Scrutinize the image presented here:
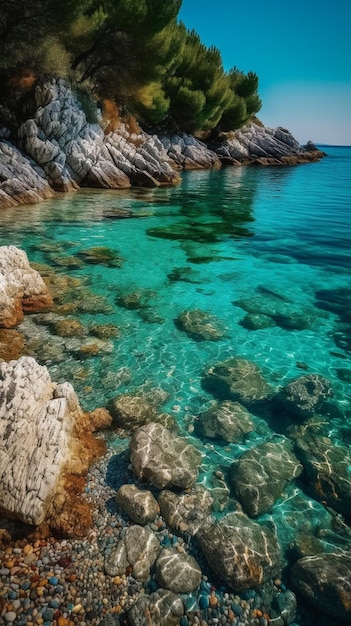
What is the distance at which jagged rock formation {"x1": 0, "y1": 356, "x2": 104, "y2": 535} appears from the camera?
13.1ft

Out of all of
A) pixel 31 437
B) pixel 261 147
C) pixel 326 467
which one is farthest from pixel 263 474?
pixel 261 147

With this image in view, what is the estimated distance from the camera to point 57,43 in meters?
25.2

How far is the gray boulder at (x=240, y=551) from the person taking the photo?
3773 mm

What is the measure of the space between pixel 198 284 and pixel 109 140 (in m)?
24.7

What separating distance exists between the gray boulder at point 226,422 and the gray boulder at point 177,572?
207 cm

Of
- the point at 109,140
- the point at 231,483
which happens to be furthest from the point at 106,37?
the point at 231,483

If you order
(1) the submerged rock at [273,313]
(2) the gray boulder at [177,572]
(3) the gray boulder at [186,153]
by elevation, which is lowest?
(2) the gray boulder at [177,572]

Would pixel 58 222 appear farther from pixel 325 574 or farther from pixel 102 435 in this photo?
pixel 325 574

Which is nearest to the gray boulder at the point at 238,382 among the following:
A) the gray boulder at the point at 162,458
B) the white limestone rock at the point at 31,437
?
the gray boulder at the point at 162,458

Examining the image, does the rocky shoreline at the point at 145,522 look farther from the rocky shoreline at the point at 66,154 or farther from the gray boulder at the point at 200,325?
the rocky shoreline at the point at 66,154

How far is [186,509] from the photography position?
14.7 feet

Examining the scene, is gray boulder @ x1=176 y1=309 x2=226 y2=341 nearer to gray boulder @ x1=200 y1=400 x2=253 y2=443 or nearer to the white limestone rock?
gray boulder @ x1=200 y1=400 x2=253 y2=443

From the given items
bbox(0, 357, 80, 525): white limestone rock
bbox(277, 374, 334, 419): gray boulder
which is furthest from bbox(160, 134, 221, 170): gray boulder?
bbox(0, 357, 80, 525): white limestone rock

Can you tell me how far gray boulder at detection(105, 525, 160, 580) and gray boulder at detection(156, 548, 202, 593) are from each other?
12 cm
